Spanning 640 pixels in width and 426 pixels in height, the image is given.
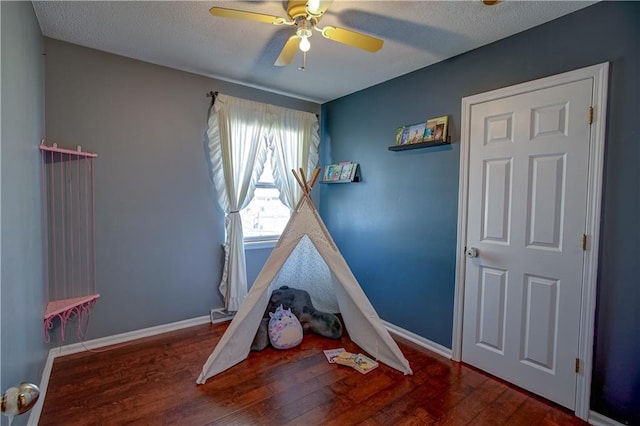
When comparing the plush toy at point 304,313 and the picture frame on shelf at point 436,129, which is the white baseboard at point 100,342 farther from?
the picture frame on shelf at point 436,129

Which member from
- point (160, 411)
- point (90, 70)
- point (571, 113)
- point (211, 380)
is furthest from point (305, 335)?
point (90, 70)

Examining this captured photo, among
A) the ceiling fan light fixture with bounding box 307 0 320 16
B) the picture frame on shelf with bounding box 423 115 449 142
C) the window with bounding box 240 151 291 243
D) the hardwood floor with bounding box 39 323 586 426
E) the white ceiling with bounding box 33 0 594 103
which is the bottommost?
the hardwood floor with bounding box 39 323 586 426

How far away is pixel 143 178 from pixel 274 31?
1699 mm

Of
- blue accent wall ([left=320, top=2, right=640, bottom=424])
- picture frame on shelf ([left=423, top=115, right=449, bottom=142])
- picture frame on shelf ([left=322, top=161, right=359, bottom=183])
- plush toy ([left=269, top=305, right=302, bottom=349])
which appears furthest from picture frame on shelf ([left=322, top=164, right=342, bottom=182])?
plush toy ([left=269, top=305, right=302, bottom=349])

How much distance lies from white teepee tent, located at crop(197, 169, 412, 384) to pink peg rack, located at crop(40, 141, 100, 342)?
120 cm

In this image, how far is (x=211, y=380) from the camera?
7.43 feet

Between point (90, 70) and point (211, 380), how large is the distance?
8.52 feet

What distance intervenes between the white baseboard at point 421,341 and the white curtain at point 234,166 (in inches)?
61.9

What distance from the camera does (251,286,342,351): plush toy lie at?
296 cm

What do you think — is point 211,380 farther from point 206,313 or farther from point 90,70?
point 90,70

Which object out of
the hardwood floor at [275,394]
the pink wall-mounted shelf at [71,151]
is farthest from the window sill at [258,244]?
the pink wall-mounted shelf at [71,151]

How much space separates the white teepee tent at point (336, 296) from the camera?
238 cm

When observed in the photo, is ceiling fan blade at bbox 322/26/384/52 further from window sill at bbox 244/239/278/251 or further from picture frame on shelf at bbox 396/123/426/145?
window sill at bbox 244/239/278/251

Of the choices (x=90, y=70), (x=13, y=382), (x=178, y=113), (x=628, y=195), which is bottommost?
(x=13, y=382)
